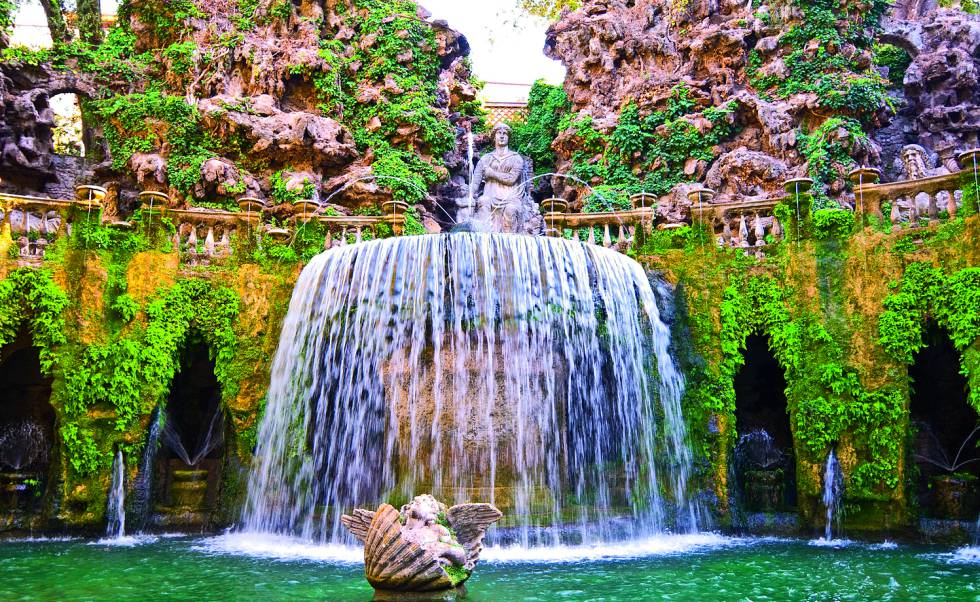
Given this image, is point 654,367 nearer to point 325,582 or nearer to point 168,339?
point 325,582

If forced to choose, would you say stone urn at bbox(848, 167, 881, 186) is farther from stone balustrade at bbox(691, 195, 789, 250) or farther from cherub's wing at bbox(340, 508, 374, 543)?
cherub's wing at bbox(340, 508, 374, 543)

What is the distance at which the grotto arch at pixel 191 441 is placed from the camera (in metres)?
11.6

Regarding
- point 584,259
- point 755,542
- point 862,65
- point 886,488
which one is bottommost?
point 755,542

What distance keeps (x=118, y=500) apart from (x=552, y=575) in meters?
6.66

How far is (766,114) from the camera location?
19953 millimetres

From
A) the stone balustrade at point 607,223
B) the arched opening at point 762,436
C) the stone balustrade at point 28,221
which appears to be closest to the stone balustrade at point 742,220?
the stone balustrade at point 607,223

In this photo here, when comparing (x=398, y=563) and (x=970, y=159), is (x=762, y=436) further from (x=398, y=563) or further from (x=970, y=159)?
(x=398, y=563)

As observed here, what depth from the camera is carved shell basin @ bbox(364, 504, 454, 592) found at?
19.1ft

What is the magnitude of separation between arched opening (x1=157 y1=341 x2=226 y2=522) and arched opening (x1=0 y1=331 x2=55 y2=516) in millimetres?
1864

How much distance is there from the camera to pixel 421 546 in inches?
231

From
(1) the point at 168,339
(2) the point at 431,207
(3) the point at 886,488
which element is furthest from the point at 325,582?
(2) the point at 431,207

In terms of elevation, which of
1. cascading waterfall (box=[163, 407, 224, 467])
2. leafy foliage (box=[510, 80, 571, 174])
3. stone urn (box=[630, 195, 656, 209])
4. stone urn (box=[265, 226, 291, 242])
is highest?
leafy foliage (box=[510, 80, 571, 174])

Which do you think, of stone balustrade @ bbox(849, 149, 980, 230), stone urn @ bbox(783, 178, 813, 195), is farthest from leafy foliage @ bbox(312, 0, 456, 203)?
stone balustrade @ bbox(849, 149, 980, 230)

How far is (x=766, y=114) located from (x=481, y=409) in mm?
14017
